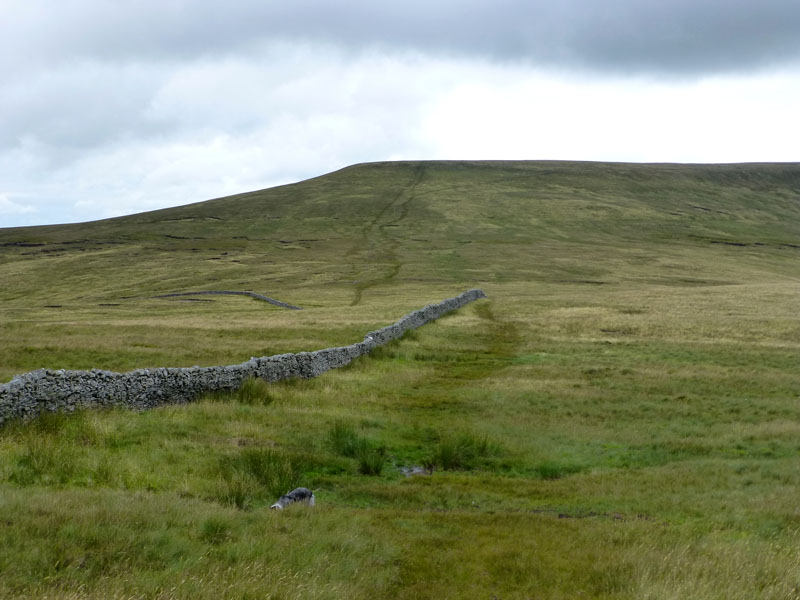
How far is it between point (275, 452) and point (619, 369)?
61.6 feet

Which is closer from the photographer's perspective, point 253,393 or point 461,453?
point 461,453

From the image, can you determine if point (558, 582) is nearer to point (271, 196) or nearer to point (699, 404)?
point (699, 404)

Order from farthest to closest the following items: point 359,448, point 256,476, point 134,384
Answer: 1. point 134,384
2. point 359,448
3. point 256,476

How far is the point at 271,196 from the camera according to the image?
197625 mm

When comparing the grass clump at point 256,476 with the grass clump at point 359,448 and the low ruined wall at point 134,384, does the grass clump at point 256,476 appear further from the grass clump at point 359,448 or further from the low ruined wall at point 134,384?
the low ruined wall at point 134,384

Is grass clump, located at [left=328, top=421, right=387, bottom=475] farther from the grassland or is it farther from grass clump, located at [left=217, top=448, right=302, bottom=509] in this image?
grass clump, located at [left=217, top=448, right=302, bottom=509]

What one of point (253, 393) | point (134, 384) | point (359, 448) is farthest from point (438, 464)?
point (134, 384)

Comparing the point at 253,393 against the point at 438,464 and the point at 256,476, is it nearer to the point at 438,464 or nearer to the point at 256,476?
the point at 438,464

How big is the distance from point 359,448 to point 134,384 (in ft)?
19.2

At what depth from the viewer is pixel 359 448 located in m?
14.4

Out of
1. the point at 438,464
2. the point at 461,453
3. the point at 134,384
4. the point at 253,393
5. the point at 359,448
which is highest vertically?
the point at 134,384

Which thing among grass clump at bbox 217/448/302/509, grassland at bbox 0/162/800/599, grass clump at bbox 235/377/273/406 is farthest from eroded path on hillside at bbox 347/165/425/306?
grass clump at bbox 217/448/302/509

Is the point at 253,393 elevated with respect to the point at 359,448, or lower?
elevated

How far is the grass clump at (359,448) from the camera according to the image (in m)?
13.5
